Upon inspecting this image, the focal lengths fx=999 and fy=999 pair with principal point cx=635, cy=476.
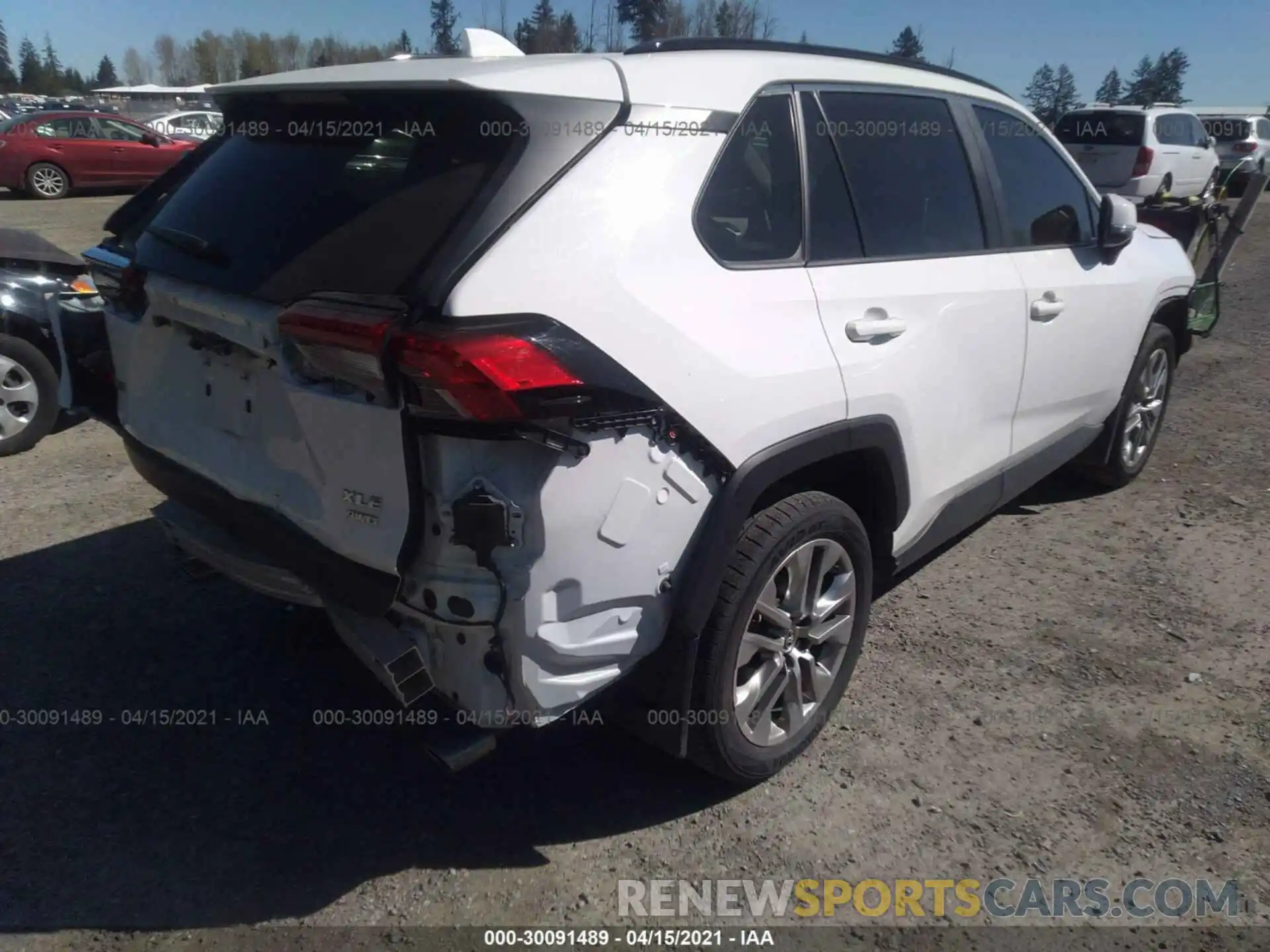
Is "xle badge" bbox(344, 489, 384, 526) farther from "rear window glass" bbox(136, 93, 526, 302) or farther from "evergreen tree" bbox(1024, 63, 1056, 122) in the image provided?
"evergreen tree" bbox(1024, 63, 1056, 122)

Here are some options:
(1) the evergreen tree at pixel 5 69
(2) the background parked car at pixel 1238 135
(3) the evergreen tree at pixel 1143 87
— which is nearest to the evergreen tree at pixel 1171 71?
(3) the evergreen tree at pixel 1143 87

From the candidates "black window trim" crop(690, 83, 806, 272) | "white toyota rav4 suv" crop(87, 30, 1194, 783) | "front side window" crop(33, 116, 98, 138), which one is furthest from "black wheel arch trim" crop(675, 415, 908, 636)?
"front side window" crop(33, 116, 98, 138)

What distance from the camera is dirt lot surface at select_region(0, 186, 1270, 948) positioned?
261cm

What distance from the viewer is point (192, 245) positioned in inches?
104

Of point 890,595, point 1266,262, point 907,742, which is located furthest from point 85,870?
point 1266,262

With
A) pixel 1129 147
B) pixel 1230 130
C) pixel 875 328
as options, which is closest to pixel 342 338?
pixel 875 328

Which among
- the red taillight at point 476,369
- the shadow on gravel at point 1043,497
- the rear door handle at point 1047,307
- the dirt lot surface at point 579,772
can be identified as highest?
the red taillight at point 476,369

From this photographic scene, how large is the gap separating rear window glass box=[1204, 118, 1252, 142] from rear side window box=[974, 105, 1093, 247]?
79.4ft

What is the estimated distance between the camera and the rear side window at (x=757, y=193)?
8.20 feet

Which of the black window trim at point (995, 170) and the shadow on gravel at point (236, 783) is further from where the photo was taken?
the black window trim at point (995, 170)

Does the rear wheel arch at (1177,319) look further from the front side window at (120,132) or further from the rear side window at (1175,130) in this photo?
the front side window at (120,132)

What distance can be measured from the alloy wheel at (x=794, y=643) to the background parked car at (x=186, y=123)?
24468 mm

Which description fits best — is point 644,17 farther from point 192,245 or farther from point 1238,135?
point 1238,135

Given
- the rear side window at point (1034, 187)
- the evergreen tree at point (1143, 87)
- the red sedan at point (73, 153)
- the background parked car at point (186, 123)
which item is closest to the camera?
the rear side window at point (1034, 187)
